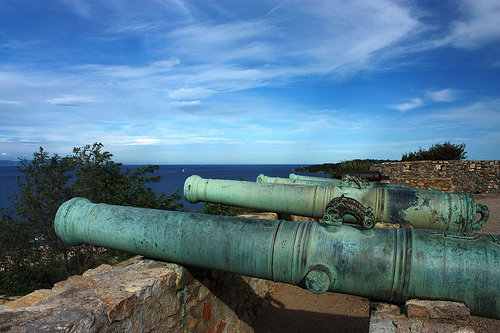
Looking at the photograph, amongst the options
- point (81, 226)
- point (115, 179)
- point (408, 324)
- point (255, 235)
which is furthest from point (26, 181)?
point (408, 324)

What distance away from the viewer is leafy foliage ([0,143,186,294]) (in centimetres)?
772

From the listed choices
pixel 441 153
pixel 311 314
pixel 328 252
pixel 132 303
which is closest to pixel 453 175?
pixel 441 153

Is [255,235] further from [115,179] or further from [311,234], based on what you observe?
[115,179]

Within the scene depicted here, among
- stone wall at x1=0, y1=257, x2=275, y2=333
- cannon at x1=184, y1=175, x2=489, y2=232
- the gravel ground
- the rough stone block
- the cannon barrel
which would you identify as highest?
cannon at x1=184, y1=175, x2=489, y2=232

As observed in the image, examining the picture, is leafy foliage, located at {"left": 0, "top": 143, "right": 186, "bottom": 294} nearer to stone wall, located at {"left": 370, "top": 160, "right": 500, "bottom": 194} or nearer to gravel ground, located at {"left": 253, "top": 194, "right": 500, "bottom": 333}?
gravel ground, located at {"left": 253, "top": 194, "right": 500, "bottom": 333}

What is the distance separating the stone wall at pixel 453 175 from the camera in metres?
13.2

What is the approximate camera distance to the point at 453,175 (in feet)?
44.8

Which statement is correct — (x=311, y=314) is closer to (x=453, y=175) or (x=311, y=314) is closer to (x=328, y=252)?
(x=328, y=252)

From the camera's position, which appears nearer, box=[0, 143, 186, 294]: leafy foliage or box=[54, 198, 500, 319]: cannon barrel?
box=[54, 198, 500, 319]: cannon barrel

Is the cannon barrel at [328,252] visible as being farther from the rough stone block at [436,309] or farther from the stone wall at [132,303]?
the stone wall at [132,303]

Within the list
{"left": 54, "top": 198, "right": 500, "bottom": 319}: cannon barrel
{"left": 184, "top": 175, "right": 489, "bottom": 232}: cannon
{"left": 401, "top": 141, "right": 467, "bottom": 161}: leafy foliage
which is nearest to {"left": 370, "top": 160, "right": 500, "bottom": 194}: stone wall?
{"left": 401, "top": 141, "right": 467, "bottom": 161}: leafy foliage

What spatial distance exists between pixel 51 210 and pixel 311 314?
291 inches

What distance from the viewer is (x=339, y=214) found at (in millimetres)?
2033

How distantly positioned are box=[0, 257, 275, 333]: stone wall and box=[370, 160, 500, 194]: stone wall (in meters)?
12.1
